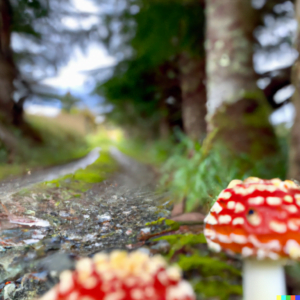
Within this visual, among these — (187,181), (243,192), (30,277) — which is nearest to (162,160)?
(187,181)

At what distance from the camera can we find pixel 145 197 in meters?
0.68

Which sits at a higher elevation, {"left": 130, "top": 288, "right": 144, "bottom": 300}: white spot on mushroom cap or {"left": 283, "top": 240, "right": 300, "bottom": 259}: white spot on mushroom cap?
{"left": 130, "top": 288, "right": 144, "bottom": 300}: white spot on mushroom cap

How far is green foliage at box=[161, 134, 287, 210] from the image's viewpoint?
0.77 m

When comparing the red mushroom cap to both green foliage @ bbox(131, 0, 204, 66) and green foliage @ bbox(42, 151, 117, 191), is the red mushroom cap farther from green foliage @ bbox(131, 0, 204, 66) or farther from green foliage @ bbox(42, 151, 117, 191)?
green foliage @ bbox(131, 0, 204, 66)

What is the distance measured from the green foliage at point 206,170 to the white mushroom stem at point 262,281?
204 millimetres

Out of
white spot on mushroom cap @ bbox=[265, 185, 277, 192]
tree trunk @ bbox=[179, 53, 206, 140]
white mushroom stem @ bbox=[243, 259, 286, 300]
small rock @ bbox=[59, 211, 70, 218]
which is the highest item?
tree trunk @ bbox=[179, 53, 206, 140]

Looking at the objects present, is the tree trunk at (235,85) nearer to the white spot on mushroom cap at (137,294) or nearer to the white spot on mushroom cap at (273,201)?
the white spot on mushroom cap at (273,201)

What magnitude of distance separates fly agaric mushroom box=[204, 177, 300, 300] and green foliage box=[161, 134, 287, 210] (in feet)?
0.55

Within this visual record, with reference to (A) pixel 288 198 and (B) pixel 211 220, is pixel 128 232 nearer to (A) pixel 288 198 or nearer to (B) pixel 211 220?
(B) pixel 211 220

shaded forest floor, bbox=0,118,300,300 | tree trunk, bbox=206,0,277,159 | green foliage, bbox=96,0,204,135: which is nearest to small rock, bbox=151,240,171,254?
shaded forest floor, bbox=0,118,300,300

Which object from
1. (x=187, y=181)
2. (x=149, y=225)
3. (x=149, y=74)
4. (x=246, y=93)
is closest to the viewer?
(x=149, y=225)

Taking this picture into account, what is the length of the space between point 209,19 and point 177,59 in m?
0.36

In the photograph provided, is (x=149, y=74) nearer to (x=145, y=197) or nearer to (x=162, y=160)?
(x=162, y=160)

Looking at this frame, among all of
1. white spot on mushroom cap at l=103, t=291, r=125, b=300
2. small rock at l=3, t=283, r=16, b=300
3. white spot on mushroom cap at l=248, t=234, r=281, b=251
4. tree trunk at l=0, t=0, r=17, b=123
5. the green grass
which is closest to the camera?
white spot on mushroom cap at l=103, t=291, r=125, b=300
